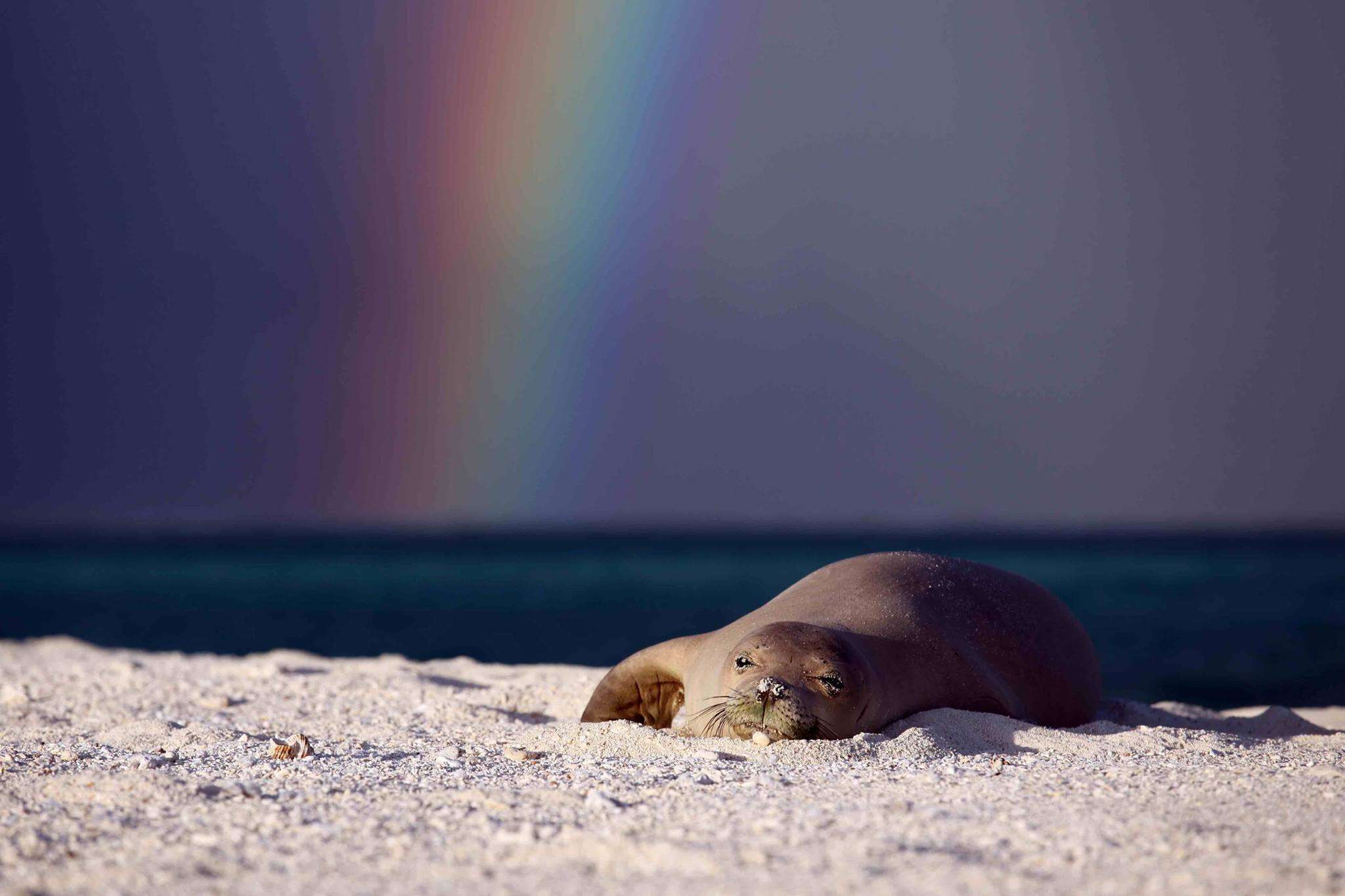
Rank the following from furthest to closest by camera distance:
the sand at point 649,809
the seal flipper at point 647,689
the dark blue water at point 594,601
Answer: the dark blue water at point 594,601, the seal flipper at point 647,689, the sand at point 649,809

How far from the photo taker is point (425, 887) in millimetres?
3178

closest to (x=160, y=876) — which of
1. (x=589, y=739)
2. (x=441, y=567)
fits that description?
(x=589, y=739)

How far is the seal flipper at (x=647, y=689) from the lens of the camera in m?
6.63

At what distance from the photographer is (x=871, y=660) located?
5.91m

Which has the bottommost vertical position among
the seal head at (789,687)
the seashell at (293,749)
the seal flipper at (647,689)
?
the seashell at (293,749)

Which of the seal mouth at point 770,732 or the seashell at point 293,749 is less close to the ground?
the seal mouth at point 770,732

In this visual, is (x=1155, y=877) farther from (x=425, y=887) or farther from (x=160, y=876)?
(x=160, y=876)

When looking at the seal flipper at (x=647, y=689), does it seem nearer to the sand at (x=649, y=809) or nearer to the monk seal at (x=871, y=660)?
the monk seal at (x=871, y=660)

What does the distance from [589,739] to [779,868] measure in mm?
2305

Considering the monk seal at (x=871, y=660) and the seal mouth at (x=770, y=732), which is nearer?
the seal mouth at (x=770, y=732)

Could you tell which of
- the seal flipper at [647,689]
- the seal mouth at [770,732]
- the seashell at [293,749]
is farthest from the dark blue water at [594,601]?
the seashell at [293,749]

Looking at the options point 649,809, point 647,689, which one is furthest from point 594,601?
point 649,809

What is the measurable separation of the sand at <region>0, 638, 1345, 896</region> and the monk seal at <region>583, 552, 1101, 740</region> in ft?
0.71

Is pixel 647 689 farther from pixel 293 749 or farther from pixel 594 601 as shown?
pixel 594 601
